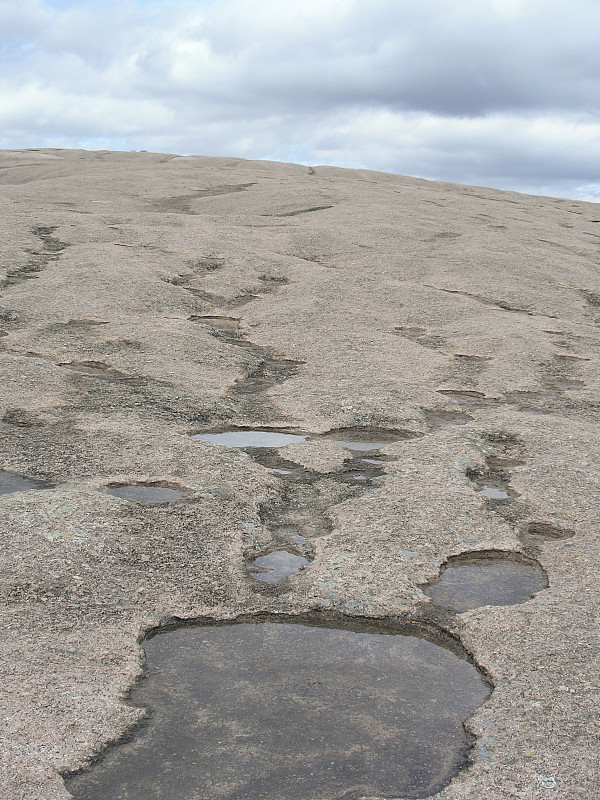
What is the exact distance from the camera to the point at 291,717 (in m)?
3.42

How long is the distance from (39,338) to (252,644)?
654cm

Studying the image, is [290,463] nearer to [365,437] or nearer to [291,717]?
[365,437]

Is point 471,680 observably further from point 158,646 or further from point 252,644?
point 158,646

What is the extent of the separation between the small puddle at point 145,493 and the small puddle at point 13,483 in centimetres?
59

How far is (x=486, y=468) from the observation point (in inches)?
252

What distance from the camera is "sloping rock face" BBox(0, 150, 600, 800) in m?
3.52

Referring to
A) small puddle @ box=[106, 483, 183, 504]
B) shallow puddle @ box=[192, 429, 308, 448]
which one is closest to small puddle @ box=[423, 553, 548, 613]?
small puddle @ box=[106, 483, 183, 504]

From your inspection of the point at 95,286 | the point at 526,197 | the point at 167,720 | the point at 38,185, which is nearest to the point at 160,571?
the point at 167,720

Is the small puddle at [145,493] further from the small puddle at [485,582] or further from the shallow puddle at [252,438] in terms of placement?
the small puddle at [485,582]

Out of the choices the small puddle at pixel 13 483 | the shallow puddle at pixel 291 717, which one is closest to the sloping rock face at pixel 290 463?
the small puddle at pixel 13 483

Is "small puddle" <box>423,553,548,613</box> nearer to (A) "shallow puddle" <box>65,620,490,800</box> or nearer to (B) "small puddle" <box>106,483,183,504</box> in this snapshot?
(A) "shallow puddle" <box>65,620,490,800</box>

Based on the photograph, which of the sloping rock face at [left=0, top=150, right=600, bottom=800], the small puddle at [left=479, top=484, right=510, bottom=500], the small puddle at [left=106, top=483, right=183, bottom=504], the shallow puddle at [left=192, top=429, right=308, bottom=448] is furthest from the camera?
the shallow puddle at [left=192, top=429, right=308, bottom=448]

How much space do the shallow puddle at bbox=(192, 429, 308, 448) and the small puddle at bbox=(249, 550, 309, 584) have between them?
6.58ft

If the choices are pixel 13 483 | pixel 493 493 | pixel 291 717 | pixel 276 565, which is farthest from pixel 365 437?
pixel 291 717
